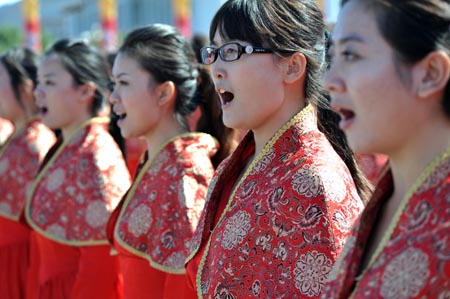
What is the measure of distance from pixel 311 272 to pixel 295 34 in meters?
0.59

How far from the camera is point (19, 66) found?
15.0 feet

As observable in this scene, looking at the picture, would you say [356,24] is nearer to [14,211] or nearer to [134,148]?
[14,211]

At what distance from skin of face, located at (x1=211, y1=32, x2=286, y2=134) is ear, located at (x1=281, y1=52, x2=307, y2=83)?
1 cm

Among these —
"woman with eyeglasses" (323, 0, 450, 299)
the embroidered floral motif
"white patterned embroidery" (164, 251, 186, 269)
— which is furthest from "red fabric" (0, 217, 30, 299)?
"woman with eyeglasses" (323, 0, 450, 299)

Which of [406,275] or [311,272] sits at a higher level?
[406,275]

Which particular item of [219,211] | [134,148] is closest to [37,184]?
[134,148]

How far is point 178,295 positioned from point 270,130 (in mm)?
724

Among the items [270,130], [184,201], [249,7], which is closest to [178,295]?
[184,201]

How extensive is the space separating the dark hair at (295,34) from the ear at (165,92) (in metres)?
0.77

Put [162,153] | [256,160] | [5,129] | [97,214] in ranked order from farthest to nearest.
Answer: [5,129], [97,214], [162,153], [256,160]

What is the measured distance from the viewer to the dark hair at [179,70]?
294 centimetres

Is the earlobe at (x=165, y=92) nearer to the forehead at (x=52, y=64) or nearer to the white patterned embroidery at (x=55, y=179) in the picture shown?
the white patterned embroidery at (x=55, y=179)

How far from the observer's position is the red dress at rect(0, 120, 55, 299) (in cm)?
410

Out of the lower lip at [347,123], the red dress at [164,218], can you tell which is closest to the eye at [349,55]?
the lower lip at [347,123]
